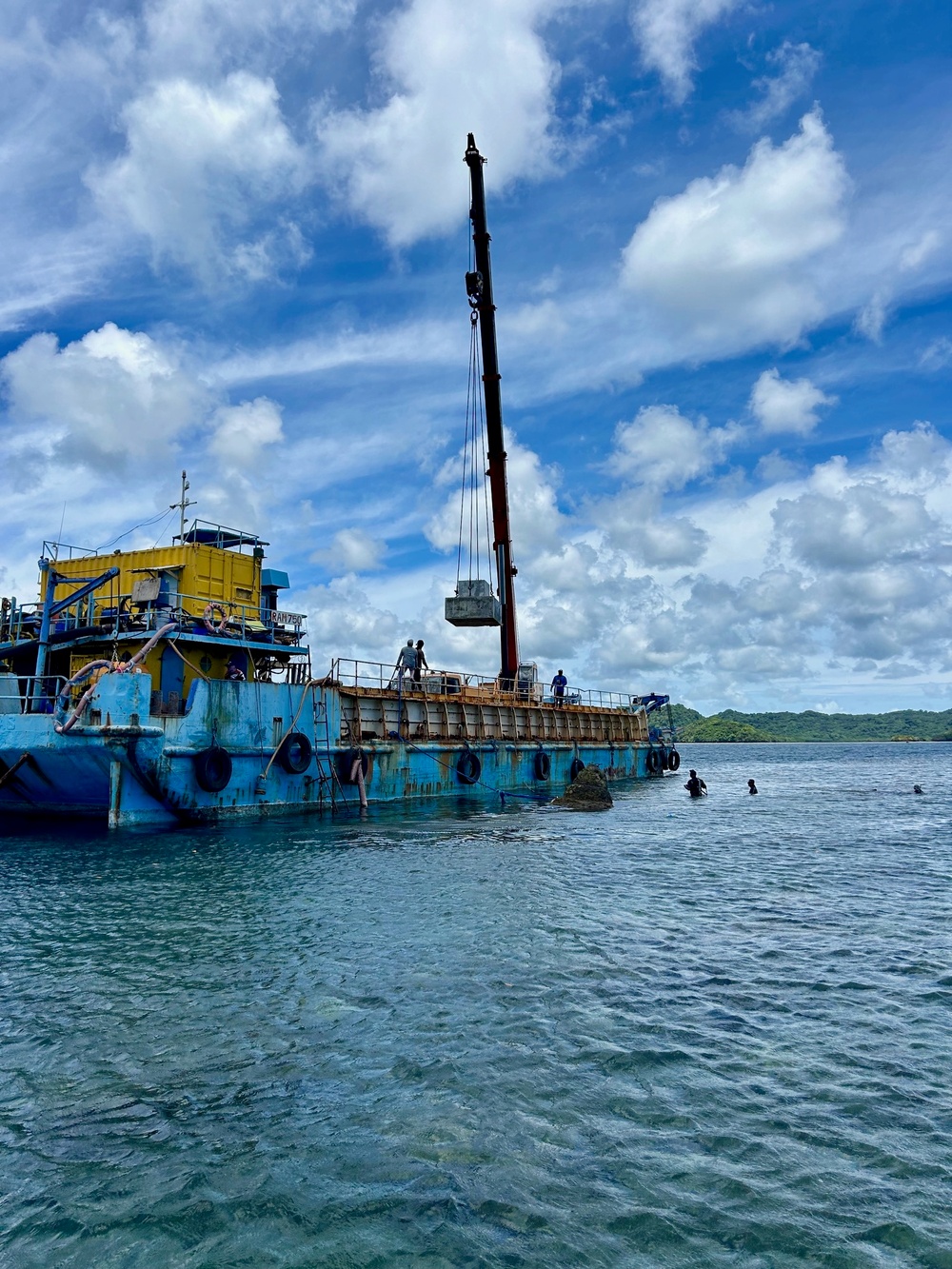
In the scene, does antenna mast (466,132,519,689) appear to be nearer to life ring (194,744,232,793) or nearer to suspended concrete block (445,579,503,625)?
suspended concrete block (445,579,503,625)

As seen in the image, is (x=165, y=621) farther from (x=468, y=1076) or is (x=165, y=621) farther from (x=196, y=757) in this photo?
(x=468, y=1076)

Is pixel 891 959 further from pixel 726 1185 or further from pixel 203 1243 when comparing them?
pixel 203 1243

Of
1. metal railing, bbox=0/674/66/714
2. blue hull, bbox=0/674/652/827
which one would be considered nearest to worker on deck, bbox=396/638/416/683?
blue hull, bbox=0/674/652/827

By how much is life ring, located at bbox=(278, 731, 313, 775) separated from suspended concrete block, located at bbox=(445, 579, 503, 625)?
1033 cm

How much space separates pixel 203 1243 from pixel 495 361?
3765cm

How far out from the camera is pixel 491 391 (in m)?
38.7

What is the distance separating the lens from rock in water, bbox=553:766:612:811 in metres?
31.9

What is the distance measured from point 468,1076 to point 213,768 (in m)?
17.5

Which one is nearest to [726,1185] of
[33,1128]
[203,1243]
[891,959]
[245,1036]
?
[203,1243]

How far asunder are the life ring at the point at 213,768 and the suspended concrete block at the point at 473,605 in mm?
13239

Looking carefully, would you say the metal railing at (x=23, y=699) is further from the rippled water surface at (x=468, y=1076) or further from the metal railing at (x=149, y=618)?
the rippled water surface at (x=468, y=1076)

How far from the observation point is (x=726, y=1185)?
219 inches

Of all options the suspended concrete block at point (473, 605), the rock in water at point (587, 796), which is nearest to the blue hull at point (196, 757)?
the suspended concrete block at point (473, 605)

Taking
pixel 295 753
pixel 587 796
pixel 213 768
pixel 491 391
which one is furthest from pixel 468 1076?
pixel 491 391
